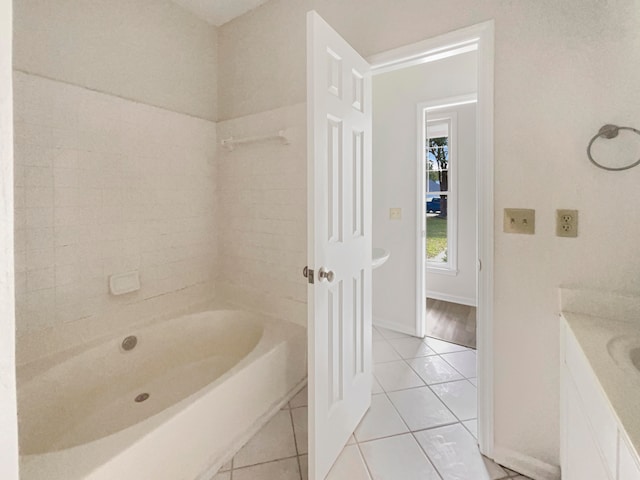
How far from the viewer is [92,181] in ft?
5.86

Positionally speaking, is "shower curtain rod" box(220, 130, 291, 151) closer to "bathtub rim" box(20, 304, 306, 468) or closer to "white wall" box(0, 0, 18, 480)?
"bathtub rim" box(20, 304, 306, 468)

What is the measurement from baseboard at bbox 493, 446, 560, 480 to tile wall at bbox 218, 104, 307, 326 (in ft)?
4.13

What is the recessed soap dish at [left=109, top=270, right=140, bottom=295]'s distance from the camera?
188 centimetres

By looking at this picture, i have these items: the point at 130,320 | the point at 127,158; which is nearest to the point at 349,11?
the point at 127,158

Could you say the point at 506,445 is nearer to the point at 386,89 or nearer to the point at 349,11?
the point at 349,11

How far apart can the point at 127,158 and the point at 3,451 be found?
192 centimetres

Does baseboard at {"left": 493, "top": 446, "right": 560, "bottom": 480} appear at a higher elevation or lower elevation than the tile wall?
lower

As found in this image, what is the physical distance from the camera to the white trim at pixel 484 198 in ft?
Result: 4.59

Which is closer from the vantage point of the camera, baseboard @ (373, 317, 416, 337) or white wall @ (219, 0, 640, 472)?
white wall @ (219, 0, 640, 472)

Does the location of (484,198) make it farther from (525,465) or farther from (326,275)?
(525,465)

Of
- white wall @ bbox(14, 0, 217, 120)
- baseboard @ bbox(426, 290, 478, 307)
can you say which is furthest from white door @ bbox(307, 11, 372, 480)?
baseboard @ bbox(426, 290, 478, 307)

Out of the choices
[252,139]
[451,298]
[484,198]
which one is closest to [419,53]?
[484,198]

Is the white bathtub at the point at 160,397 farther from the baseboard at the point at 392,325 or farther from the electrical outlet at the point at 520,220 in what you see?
the electrical outlet at the point at 520,220

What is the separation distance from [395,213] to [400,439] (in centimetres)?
191
